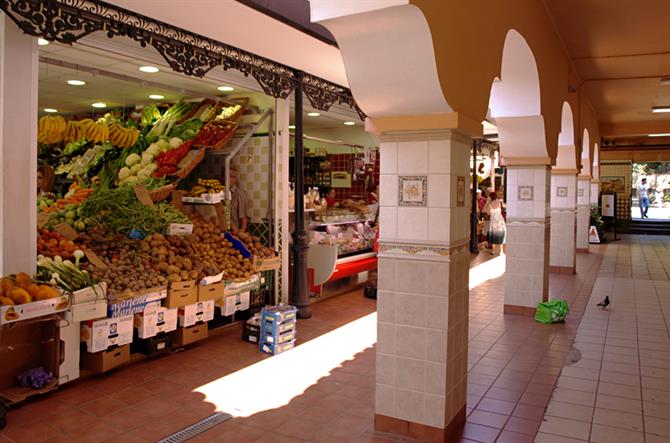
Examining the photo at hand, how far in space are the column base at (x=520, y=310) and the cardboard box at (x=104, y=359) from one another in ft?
16.6

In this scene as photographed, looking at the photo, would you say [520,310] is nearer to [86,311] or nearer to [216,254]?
[216,254]

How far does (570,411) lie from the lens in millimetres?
4141

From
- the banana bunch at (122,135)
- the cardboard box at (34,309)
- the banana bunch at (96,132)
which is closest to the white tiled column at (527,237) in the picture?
the banana bunch at (122,135)

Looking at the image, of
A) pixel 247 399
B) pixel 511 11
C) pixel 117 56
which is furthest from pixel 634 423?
pixel 117 56

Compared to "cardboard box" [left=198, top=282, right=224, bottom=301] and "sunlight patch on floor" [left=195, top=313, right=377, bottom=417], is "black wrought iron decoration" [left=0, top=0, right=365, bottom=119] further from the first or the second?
"sunlight patch on floor" [left=195, top=313, right=377, bottom=417]

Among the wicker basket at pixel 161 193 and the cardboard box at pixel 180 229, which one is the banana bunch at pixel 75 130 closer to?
the wicker basket at pixel 161 193

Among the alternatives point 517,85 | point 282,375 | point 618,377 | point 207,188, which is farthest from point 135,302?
point 517,85

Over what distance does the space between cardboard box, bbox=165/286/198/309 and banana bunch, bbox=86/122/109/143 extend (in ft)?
6.68

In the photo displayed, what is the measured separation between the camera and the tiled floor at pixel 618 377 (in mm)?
3848

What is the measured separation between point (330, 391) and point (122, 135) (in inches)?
168

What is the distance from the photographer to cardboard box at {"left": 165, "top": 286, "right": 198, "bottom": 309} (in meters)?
5.38

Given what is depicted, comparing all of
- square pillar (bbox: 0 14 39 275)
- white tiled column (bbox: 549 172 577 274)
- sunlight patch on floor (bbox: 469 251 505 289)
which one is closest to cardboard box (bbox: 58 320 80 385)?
square pillar (bbox: 0 14 39 275)

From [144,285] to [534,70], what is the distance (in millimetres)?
4654

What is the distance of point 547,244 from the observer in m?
7.48
